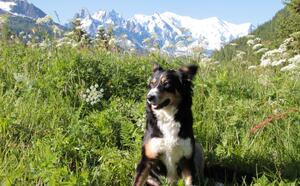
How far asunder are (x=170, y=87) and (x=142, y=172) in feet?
3.01

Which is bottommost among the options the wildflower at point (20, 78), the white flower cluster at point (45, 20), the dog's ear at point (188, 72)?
the wildflower at point (20, 78)

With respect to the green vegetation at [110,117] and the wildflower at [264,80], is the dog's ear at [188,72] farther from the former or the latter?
the wildflower at [264,80]

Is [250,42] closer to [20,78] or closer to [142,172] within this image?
[20,78]

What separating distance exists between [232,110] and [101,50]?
10.6ft

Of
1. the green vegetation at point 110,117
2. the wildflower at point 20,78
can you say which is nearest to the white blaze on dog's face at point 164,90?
the green vegetation at point 110,117

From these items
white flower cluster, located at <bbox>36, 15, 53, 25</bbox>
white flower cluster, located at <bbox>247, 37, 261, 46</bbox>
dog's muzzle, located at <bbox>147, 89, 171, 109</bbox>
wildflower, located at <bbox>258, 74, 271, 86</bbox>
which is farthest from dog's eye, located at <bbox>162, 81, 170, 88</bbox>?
white flower cluster, located at <bbox>247, 37, 261, 46</bbox>

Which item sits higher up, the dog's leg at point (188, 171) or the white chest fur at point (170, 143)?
the white chest fur at point (170, 143)

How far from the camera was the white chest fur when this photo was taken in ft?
16.2

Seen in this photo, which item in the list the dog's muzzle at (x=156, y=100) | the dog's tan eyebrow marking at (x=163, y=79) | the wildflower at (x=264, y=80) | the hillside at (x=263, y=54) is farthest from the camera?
the hillside at (x=263, y=54)

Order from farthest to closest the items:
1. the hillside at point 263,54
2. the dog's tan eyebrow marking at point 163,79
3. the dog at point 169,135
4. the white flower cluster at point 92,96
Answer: the hillside at point 263,54
the white flower cluster at point 92,96
the dog's tan eyebrow marking at point 163,79
the dog at point 169,135

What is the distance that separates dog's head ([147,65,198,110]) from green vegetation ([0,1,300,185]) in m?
0.87

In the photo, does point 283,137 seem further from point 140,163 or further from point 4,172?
point 4,172

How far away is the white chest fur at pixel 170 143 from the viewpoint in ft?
Result: 16.2

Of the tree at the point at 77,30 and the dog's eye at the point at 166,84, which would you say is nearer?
the dog's eye at the point at 166,84
